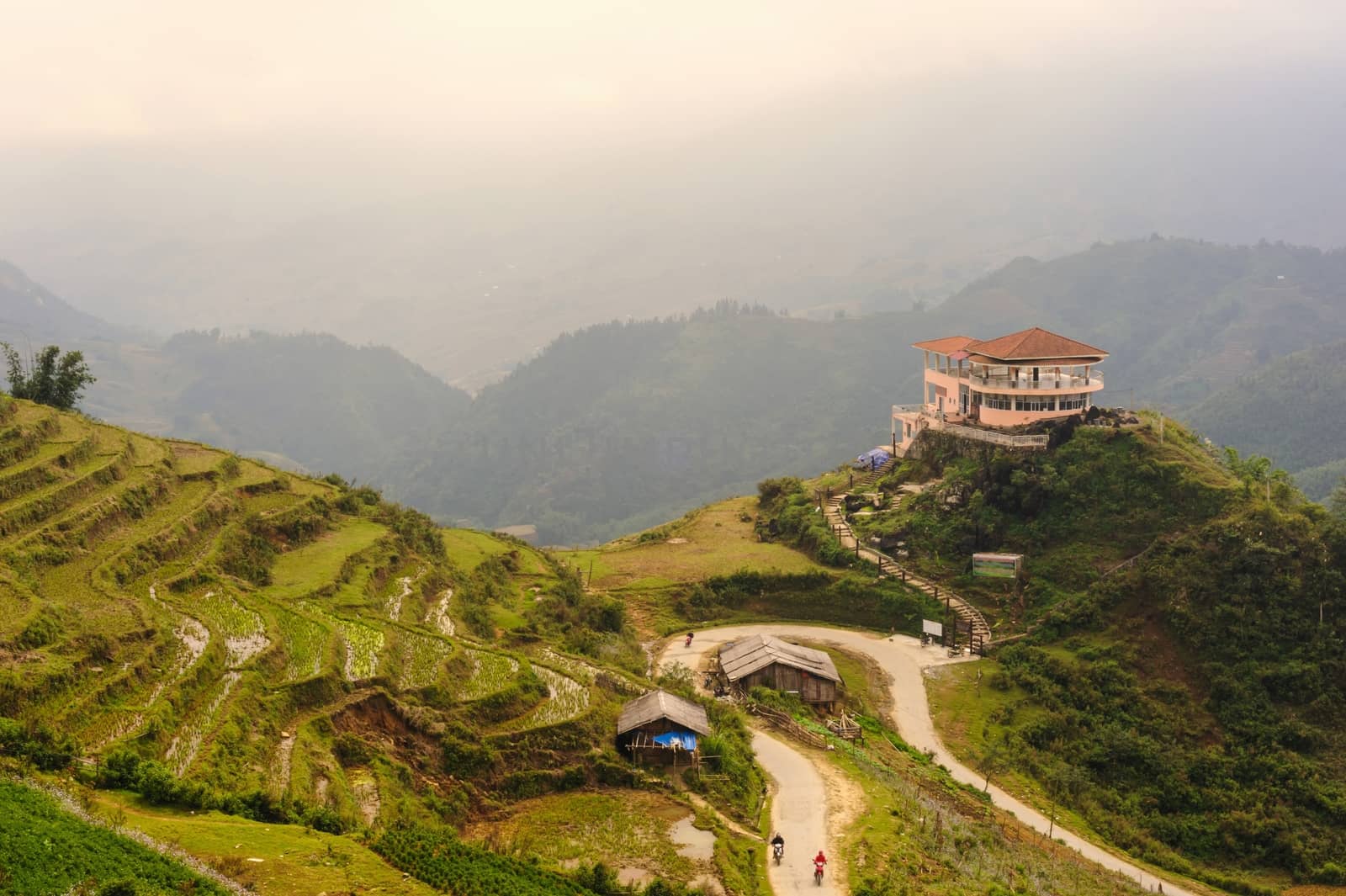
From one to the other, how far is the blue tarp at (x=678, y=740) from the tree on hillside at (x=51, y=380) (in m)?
28.9

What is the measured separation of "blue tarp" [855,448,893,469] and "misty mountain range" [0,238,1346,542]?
7722 cm

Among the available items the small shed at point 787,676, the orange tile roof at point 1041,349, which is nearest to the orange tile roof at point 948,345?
the orange tile roof at point 1041,349

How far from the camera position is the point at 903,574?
120 ft

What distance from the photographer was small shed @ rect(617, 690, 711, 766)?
20.0 meters

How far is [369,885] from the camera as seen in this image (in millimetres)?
12469

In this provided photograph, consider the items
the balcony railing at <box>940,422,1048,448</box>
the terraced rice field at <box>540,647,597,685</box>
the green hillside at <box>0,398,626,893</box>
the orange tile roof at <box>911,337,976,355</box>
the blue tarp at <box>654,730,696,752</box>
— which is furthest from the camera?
the orange tile roof at <box>911,337,976,355</box>

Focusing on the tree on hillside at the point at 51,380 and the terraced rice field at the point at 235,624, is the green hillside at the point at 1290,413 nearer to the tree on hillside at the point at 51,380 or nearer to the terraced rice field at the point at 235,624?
the terraced rice field at the point at 235,624

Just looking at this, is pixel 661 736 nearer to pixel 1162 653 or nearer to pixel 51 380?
pixel 1162 653

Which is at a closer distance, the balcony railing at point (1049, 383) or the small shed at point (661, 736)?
the small shed at point (661, 736)

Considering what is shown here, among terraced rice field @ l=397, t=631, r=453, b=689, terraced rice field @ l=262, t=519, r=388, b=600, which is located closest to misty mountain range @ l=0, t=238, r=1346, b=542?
terraced rice field @ l=262, t=519, r=388, b=600

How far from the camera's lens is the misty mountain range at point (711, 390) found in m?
143

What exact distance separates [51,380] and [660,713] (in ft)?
99.4

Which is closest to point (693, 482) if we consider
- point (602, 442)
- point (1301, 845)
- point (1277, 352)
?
point (602, 442)

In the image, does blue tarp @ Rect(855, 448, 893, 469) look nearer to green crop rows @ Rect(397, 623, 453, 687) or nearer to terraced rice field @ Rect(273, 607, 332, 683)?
green crop rows @ Rect(397, 623, 453, 687)
